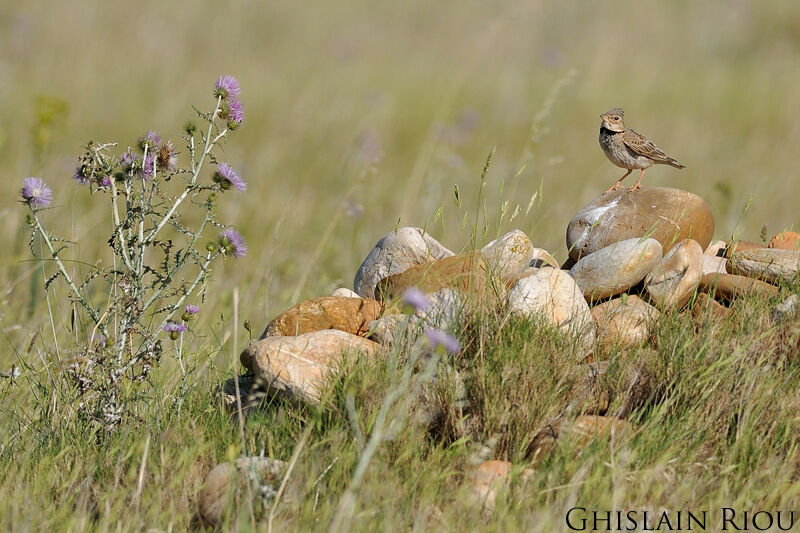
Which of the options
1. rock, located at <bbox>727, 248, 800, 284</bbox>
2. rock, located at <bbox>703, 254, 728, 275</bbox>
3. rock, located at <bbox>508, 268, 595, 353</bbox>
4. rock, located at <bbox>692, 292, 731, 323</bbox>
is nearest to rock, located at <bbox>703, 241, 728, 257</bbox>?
rock, located at <bbox>703, 254, 728, 275</bbox>

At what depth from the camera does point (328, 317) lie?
3.59 m

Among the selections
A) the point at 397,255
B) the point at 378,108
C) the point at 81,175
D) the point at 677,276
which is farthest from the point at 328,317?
the point at 378,108

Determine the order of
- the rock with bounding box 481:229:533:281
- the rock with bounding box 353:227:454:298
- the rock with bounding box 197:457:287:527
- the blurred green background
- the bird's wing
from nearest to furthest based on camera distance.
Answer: the rock with bounding box 197:457:287:527
the rock with bounding box 481:229:533:281
the rock with bounding box 353:227:454:298
the bird's wing
the blurred green background

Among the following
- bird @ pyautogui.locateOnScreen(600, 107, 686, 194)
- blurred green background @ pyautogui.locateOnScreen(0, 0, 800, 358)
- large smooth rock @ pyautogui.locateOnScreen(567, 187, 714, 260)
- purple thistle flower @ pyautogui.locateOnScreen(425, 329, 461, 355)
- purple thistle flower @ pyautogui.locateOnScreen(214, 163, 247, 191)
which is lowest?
purple thistle flower @ pyautogui.locateOnScreen(425, 329, 461, 355)

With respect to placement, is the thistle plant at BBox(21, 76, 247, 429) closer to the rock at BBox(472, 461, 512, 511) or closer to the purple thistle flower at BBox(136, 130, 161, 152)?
the purple thistle flower at BBox(136, 130, 161, 152)

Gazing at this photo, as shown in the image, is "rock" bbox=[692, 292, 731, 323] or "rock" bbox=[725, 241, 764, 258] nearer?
"rock" bbox=[692, 292, 731, 323]

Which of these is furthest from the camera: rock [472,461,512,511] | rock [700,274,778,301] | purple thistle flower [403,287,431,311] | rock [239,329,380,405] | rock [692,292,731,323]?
rock [700,274,778,301]

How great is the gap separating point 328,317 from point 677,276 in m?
1.30

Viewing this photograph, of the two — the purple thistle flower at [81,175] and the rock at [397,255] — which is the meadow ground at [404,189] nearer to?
the rock at [397,255]

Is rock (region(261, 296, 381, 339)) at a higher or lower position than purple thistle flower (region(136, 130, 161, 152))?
lower

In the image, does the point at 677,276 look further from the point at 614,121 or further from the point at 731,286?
the point at 614,121

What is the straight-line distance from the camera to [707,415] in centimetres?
303

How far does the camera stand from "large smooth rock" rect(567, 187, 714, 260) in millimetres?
3826

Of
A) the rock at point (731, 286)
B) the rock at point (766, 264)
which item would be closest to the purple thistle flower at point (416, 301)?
the rock at point (731, 286)
